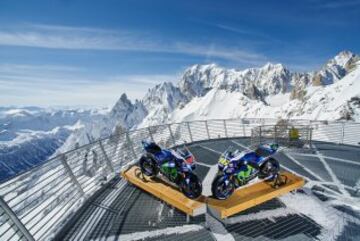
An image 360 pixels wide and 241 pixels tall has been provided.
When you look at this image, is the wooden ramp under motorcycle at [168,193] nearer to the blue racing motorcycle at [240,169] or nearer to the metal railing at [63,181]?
the blue racing motorcycle at [240,169]

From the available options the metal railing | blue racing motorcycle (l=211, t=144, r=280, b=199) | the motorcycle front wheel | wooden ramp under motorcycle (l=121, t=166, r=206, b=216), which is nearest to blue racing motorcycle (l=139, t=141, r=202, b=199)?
wooden ramp under motorcycle (l=121, t=166, r=206, b=216)

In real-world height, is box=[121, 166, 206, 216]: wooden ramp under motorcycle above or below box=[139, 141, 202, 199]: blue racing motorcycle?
below

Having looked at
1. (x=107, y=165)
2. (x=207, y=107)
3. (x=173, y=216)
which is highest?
(x=107, y=165)

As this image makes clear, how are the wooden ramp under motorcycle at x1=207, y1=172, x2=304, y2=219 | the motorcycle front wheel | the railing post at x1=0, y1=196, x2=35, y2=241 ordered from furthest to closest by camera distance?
1. the motorcycle front wheel
2. the wooden ramp under motorcycle at x1=207, y1=172, x2=304, y2=219
3. the railing post at x1=0, y1=196, x2=35, y2=241

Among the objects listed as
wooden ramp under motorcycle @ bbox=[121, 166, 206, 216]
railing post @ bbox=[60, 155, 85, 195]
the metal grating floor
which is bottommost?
the metal grating floor

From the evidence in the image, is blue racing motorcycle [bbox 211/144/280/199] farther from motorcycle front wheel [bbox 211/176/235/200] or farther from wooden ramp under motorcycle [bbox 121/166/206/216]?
wooden ramp under motorcycle [bbox 121/166/206/216]

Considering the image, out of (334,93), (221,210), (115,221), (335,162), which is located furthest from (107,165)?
(334,93)

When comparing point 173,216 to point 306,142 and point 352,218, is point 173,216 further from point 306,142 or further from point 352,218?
point 306,142

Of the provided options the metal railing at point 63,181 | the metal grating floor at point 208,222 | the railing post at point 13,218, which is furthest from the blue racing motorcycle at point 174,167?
the railing post at point 13,218
